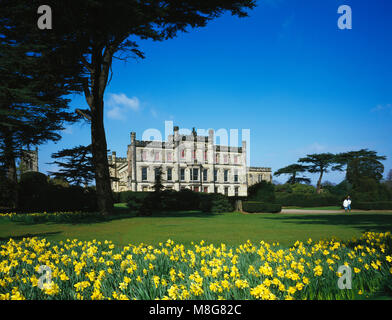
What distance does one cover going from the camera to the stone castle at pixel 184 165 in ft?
171

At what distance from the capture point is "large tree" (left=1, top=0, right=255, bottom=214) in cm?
1182

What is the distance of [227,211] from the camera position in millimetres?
26750

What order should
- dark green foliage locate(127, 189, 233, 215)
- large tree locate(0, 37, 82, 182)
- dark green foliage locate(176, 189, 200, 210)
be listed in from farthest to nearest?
1. dark green foliage locate(176, 189, 200, 210)
2. dark green foliage locate(127, 189, 233, 215)
3. large tree locate(0, 37, 82, 182)

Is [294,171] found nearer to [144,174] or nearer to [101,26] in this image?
[144,174]

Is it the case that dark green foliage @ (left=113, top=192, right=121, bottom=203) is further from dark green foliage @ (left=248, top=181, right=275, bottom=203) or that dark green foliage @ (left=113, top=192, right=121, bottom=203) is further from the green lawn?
the green lawn

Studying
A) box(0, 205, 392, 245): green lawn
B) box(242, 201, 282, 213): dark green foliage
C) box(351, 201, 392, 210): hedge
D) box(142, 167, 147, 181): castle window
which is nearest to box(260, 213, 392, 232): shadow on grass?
box(0, 205, 392, 245): green lawn

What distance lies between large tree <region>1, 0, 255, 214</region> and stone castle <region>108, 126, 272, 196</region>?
111 feet

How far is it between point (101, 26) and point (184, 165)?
4335 centimetres

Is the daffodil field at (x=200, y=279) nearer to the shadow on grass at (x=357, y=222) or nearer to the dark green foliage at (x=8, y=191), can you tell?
the shadow on grass at (x=357, y=222)

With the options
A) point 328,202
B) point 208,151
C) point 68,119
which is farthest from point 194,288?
point 208,151

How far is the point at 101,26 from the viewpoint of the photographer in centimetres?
1253

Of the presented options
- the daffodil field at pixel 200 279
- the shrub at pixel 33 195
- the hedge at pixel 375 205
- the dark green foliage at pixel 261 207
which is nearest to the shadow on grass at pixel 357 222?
the daffodil field at pixel 200 279

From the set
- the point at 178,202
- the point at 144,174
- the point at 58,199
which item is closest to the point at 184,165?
the point at 144,174

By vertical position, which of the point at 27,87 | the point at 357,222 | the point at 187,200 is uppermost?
the point at 27,87
